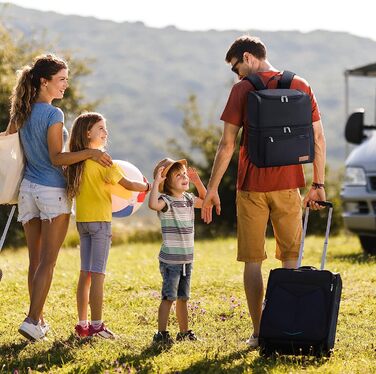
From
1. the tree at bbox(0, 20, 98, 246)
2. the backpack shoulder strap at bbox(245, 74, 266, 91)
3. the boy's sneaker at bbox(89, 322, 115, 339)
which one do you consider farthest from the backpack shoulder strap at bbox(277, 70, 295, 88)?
the tree at bbox(0, 20, 98, 246)

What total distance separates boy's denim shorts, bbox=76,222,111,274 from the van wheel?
21.8 ft

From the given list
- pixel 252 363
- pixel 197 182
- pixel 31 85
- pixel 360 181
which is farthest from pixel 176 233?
pixel 360 181

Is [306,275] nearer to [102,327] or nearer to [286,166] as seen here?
[286,166]

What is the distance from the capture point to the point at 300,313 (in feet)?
21.0

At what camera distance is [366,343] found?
716cm

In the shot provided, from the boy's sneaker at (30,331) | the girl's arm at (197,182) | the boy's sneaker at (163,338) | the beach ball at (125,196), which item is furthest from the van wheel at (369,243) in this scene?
the boy's sneaker at (30,331)

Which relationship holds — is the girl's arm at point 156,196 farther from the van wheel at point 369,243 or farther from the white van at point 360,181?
the van wheel at point 369,243

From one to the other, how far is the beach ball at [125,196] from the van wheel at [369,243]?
6033mm

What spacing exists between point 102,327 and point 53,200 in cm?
94

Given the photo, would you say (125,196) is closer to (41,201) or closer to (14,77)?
(41,201)

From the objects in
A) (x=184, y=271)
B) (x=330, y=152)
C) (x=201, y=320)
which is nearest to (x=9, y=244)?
(x=201, y=320)

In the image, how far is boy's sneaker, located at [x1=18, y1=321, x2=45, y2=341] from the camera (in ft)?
22.9

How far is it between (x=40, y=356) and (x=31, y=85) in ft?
5.99

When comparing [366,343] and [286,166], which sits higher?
[286,166]
